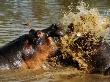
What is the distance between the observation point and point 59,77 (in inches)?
388

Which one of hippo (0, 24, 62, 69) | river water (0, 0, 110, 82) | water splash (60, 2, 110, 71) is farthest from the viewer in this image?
water splash (60, 2, 110, 71)

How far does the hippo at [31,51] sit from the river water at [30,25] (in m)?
0.20

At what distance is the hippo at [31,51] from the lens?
1001cm

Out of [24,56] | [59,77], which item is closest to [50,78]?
[59,77]

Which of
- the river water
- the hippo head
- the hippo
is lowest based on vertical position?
the river water

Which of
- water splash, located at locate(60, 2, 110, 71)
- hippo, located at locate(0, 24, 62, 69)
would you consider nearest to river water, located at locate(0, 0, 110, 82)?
hippo, located at locate(0, 24, 62, 69)

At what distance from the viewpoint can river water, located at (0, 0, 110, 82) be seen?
9695 millimetres

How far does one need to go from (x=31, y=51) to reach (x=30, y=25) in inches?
206

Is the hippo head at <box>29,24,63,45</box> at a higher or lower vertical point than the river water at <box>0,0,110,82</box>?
higher

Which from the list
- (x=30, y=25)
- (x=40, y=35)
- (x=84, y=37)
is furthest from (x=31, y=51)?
(x=30, y=25)

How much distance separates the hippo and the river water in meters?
0.20

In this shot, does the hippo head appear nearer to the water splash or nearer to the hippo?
the hippo

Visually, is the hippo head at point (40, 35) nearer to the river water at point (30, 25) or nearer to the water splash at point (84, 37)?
the water splash at point (84, 37)

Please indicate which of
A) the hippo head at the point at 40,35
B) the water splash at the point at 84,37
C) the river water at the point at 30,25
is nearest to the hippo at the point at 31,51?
the hippo head at the point at 40,35
